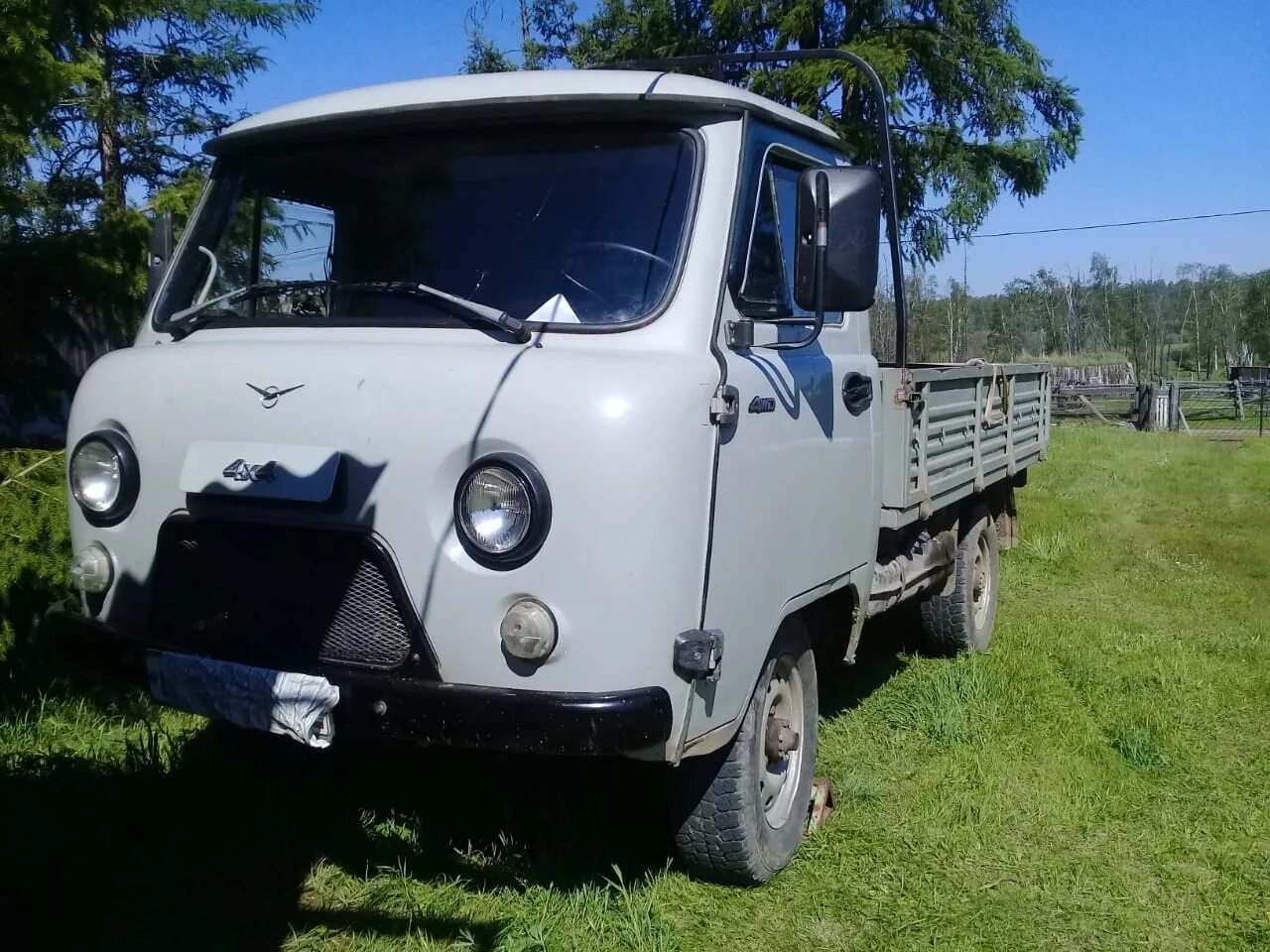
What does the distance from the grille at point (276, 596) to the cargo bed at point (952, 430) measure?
2.17 meters

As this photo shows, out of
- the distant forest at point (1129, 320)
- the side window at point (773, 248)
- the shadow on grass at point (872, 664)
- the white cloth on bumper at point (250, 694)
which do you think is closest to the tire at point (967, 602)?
the shadow on grass at point (872, 664)

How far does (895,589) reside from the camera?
16.1ft

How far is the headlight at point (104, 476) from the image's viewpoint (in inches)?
129

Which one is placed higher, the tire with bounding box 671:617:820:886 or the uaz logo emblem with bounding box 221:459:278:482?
Answer: the uaz logo emblem with bounding box 221:459:278:482

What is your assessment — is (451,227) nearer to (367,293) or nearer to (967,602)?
(367,293)

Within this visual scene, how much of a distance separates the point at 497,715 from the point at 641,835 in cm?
149

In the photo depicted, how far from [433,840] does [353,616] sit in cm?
131

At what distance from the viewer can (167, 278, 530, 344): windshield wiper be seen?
3.13 metres

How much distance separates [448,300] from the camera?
3.23m

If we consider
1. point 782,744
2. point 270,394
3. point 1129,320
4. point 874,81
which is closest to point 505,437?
point 270,394

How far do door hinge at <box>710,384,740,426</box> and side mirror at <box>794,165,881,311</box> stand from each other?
0.43 metres

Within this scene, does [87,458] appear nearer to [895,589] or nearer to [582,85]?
[582,85]

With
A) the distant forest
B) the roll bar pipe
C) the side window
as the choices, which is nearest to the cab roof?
the side window

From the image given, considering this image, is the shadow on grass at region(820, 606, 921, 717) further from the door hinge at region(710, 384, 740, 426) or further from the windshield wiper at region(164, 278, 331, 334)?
the windshield wiper at region(164, 278, 331, 334)
